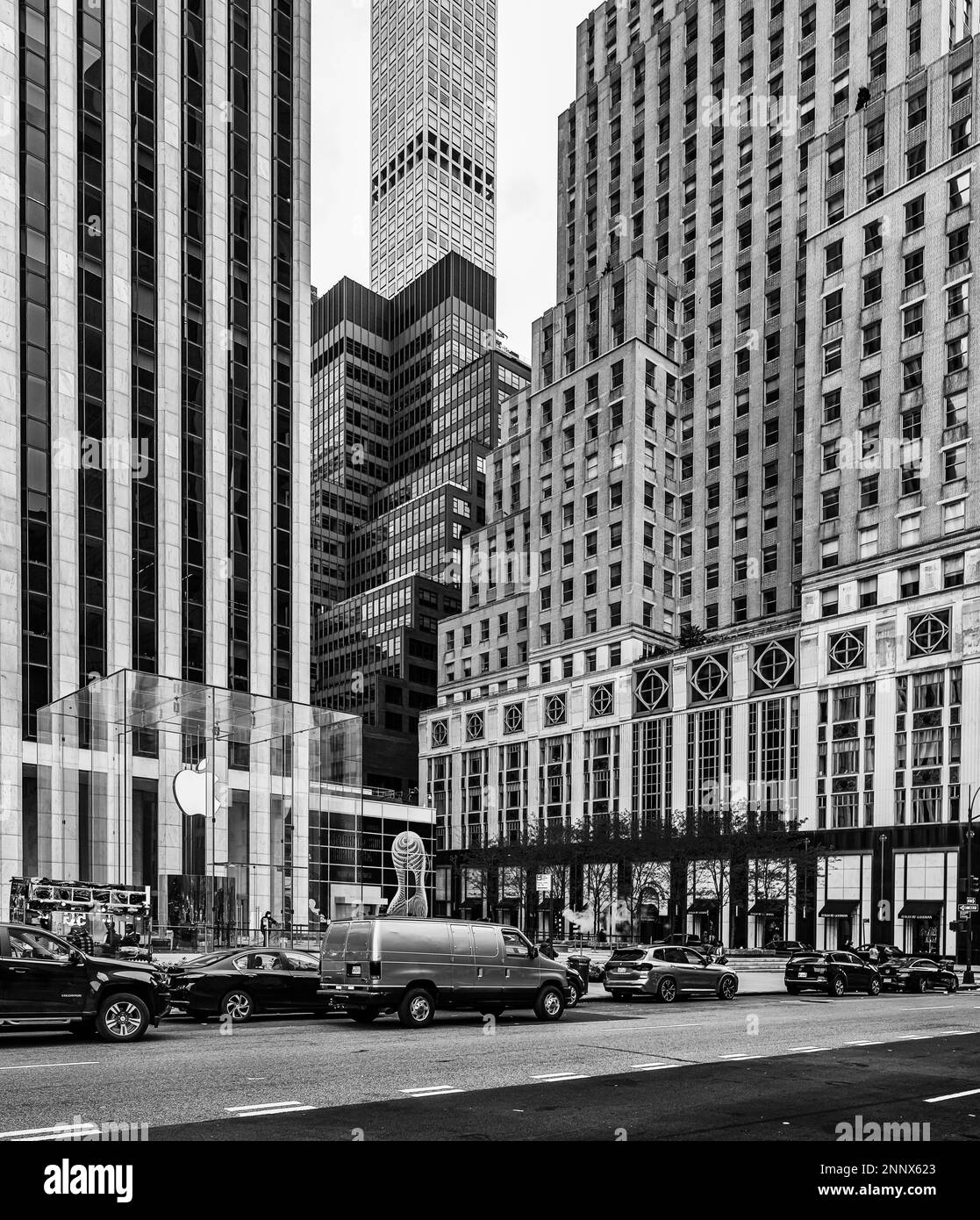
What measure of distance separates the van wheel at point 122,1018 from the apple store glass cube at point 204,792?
21.3 m

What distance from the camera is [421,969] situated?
2198cm

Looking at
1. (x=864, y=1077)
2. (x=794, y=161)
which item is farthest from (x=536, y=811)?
(x=864, y=1077)

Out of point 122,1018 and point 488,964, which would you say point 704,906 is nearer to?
point 488,964

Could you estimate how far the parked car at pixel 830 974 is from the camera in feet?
124

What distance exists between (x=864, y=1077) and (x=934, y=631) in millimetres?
65196

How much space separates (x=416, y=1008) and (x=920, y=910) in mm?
59845

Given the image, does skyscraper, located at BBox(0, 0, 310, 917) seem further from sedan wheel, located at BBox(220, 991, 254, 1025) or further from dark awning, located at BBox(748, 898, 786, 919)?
dark awning, located at BBox(748, 898, 786, 919)

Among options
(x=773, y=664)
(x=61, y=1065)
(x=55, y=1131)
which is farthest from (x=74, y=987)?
(x=773, y=664)

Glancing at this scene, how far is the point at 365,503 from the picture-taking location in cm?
16775

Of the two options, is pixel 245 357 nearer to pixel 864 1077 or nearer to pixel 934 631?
pixel 934 631

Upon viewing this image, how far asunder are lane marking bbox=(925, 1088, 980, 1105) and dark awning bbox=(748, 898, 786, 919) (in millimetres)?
61942

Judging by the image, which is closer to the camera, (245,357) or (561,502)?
(245,357)

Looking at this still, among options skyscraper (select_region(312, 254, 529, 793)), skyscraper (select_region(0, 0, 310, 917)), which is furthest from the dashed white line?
skyscraper (select_region(312, 254, 529, 793))

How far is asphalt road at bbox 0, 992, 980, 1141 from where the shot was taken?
11172 mm
